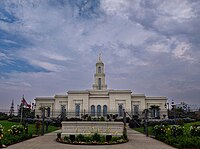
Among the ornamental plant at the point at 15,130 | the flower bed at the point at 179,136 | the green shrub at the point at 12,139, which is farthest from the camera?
the ornamental plant at the point at 15,130

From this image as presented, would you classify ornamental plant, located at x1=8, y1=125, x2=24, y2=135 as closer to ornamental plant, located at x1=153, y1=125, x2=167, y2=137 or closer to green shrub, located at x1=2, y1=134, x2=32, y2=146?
green shrub, located at x1=2, y1=134, x2=32, y2=146

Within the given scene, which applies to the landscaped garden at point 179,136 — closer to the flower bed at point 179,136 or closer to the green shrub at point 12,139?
the flower bed at point 179,136

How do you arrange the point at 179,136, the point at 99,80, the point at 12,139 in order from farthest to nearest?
the point at 99,80, the point at 179,136, the point at 12,139

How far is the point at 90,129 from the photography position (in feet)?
59.6

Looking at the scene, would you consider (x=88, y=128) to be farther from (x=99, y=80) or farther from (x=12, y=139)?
(x=99, y=80)

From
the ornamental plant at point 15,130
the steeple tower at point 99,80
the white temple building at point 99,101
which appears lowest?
the ornamental plant at point 15,130

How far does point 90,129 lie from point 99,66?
180 feet

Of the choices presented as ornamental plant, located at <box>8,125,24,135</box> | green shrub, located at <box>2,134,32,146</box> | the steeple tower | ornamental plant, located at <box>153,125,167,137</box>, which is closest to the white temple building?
the steeple tower

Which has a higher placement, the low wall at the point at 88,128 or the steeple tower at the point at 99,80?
the steeple tower at the point at 99,80

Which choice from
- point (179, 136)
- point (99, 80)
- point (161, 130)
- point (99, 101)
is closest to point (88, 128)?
point (161, 130)

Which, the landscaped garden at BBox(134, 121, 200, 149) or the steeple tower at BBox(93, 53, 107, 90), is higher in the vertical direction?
the steeple tower at BBox(93, 53, 107, 90)

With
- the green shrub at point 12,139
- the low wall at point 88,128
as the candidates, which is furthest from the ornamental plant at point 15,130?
the low wall at point 88,128

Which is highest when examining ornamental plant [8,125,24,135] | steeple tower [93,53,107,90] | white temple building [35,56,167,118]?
steeple tower [93,53,107,90]

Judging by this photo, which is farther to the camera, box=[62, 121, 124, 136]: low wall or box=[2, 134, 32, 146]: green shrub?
box=[62, 121, 124, 136]: low wall
